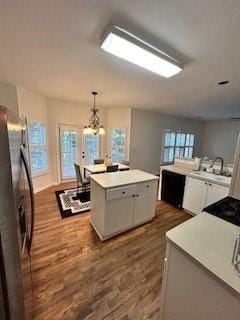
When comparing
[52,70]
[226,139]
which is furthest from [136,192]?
[226,139]

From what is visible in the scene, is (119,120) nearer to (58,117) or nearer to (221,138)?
(58,117)

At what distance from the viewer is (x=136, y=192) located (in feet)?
8.05

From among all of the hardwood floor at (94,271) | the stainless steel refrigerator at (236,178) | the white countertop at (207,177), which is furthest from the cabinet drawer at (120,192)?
the white countertop at (207,177)

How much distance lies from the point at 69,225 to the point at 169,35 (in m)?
3.00

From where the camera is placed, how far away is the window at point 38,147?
3854 millimetres

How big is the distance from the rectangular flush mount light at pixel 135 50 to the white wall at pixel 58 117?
3.41 m

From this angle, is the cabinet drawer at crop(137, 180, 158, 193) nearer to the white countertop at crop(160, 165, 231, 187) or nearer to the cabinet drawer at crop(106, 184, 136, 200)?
the cabinet drawer at crop(106, 184, 136, 200)

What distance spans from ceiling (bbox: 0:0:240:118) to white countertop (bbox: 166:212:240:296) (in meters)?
1.60

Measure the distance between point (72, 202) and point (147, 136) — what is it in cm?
364

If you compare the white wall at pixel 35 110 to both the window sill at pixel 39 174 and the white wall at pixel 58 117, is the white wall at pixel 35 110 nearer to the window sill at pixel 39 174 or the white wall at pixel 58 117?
the window sill at pixel 39 174

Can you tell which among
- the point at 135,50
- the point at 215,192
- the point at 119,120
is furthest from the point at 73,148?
the point at 215,192

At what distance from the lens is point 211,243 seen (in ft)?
3.20

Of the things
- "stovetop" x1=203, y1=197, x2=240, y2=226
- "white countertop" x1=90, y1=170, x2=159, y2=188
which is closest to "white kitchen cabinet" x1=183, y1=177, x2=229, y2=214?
"white countertop" x1=90, y1=170, x2=159, y2=188

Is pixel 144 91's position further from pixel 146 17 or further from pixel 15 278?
pixel 15 278
